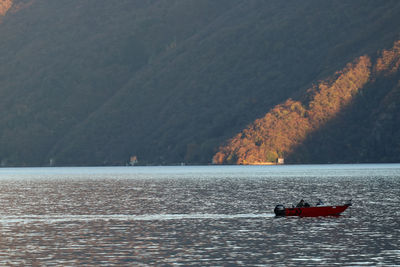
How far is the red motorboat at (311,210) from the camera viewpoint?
280 ft

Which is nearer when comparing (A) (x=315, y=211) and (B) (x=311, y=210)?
(B) (x=311, y=210)

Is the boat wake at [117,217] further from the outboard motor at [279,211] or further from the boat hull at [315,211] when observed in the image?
the boat hull at [315,211]

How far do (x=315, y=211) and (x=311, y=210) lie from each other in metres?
0.51

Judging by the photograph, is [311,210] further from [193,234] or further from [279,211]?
[193,234]

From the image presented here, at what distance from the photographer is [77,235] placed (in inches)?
2731

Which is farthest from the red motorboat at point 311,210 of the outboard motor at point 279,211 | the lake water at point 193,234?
the lake water at point 193,234

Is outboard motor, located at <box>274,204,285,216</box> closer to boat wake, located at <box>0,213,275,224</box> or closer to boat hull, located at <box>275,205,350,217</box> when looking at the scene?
boat hull, located at <box>275,205,350,217</box>

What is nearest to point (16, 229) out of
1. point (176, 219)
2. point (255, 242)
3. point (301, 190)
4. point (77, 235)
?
Answer: point (77, 235)

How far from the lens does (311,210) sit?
86.1 metres

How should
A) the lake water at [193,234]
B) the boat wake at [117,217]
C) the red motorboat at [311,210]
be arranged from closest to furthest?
1. the lake water at [193,234]
2. the red motorboat at [311,210]
3. the boat wake at [117,217]

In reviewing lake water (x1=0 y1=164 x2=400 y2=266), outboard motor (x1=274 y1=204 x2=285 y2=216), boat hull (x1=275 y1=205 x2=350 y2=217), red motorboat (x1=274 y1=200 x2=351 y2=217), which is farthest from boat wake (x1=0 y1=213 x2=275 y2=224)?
boat hull (x1=275 y1=205 x2=350 y2=217)

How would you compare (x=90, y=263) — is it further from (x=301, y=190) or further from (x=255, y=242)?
(x=301, y=190)

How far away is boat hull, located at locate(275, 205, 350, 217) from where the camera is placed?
85625mm

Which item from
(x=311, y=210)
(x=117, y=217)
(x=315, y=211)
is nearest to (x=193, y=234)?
(x=311, y=210)
